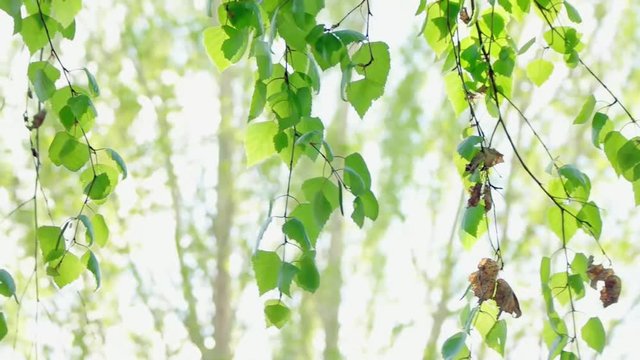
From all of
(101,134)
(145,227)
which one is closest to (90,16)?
(101,134)

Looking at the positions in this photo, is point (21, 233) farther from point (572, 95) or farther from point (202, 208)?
point (572, 95)

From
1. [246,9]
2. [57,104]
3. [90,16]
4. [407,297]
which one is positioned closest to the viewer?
[246,9]

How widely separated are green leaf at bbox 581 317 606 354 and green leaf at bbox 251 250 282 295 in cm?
27

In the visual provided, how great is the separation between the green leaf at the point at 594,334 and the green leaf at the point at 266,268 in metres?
0.27

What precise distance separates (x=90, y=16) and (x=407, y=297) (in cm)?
165

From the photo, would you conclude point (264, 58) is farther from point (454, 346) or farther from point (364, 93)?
point (454, 346)

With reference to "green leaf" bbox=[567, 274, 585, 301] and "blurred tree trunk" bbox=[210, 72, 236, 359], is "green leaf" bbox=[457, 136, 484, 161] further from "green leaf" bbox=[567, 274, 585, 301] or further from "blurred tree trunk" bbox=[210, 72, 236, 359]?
"blurred tree trunk" bbox=[210, 72, 236, 359]

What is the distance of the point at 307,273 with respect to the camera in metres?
0.60

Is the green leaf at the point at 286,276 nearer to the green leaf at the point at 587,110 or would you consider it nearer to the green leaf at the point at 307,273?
the green leaf at the point at 307,273

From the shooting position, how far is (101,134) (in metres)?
3.55

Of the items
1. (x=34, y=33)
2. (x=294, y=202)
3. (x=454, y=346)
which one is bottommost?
(x=454, y=346)

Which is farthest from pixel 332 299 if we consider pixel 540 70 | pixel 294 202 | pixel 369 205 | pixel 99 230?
pixel 369 205

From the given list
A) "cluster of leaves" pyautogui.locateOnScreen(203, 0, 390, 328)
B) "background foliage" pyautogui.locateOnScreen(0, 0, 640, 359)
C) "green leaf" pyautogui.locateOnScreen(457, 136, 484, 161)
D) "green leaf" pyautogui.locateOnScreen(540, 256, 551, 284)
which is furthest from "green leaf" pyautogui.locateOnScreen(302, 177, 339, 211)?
"background foliage" pyautogui.locateOnScreen(0, 0, 640, 359)

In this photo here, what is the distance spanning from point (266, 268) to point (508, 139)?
24cm
